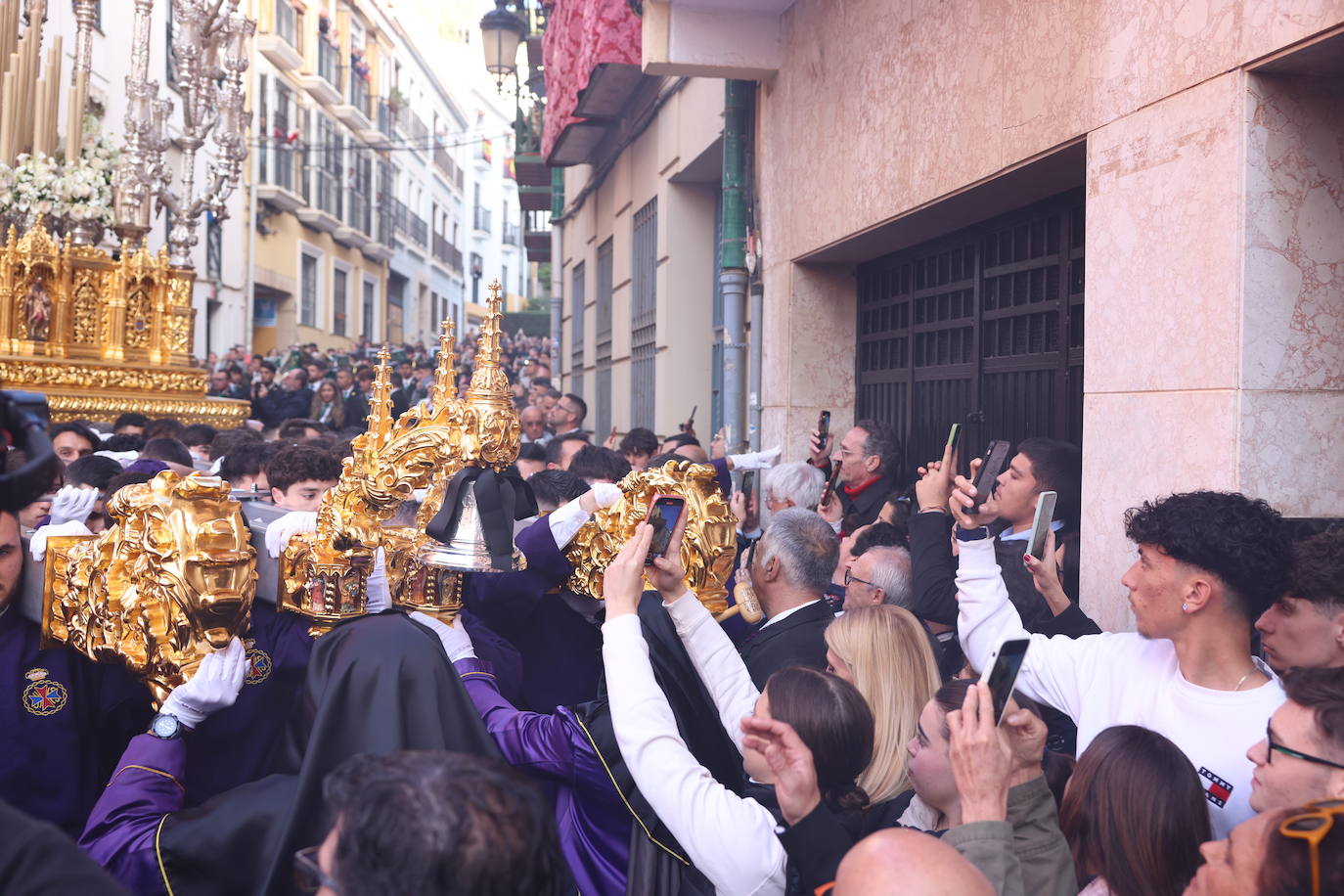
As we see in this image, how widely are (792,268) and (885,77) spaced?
5.14 ft

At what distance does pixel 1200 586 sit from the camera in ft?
8.95

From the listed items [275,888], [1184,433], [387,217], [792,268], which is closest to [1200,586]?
[1184,433]

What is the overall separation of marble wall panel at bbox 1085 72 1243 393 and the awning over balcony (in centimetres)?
609

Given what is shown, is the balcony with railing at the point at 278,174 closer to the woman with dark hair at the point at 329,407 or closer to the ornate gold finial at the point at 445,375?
the woman with dark hair at the point at 329,407

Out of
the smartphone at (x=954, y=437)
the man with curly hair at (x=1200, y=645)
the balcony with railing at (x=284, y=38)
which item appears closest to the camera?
the man with curly hair at (x=1200, y=645)

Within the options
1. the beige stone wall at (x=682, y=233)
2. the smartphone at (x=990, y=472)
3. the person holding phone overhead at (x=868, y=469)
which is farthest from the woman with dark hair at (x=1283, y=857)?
the beige stone wall at (x=682, y=233)

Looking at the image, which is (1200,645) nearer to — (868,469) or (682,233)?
(868,469)

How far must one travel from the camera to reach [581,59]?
35.3 feet

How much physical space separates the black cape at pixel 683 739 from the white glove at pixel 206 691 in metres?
0.71

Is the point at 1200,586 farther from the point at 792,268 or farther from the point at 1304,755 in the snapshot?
the point at 792,268

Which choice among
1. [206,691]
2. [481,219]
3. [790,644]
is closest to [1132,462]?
[790,644]

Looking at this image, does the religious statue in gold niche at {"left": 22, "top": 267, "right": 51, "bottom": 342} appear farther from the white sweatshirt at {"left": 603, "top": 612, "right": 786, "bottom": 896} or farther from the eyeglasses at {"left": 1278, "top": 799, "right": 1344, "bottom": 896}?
the eyeglasses at {"left": 1278, "top": 799, "right": 1344, "bottom": 896}

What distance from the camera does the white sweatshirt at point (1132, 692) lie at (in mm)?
2533

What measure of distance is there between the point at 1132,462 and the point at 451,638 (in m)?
2.35
